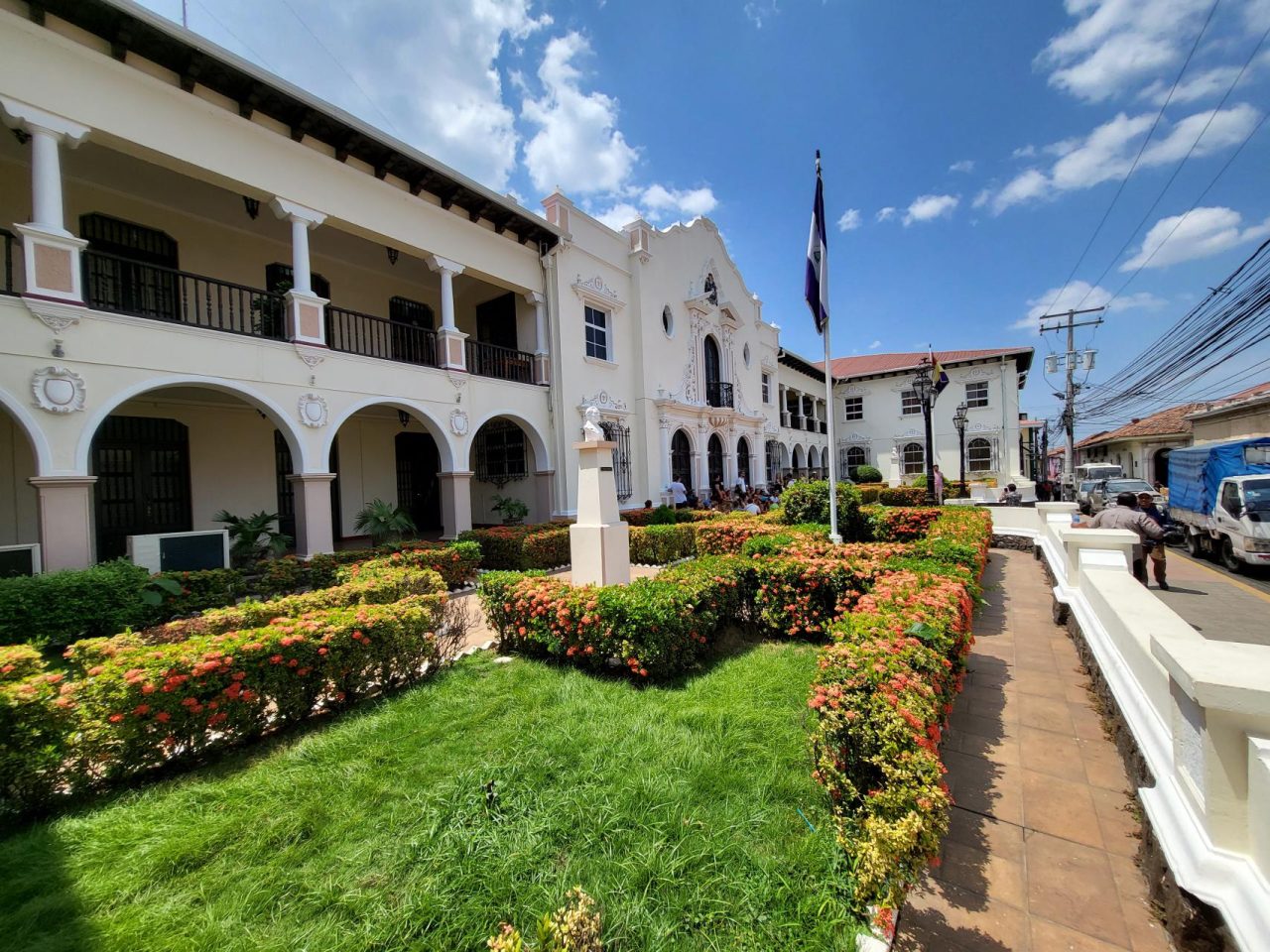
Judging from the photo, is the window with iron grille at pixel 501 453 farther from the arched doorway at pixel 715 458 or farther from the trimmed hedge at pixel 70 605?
the trimmed hedge at pixel 70 605

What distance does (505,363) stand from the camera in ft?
43.2

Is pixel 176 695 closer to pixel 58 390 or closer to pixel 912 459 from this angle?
pixel 58 390

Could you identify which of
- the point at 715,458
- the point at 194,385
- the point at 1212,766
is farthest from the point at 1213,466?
the point at 194,385

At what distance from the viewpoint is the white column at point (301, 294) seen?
8.54 m

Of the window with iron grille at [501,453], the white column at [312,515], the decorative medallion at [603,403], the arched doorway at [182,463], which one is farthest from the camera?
the window with iron grille at [501,453]

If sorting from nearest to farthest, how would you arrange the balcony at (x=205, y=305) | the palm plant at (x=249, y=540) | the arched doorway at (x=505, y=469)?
A: the balcony at (x=205, y=305) → the palm plant at (x=249, y=540) → the arched doorway at (x=505, y=469)

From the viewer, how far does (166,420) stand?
992 centimetres

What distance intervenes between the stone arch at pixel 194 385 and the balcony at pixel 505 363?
4911mm

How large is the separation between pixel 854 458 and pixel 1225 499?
73.9 feet

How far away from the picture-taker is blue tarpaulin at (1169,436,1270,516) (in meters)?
11.2

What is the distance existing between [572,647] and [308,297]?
798 centimetres

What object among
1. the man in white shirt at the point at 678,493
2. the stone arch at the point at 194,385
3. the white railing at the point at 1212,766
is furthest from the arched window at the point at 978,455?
the stone arch at the point at 194,385

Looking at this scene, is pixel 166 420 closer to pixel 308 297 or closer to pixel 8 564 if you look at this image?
pixel 308 297

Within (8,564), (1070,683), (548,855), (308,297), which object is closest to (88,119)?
(308,297)
